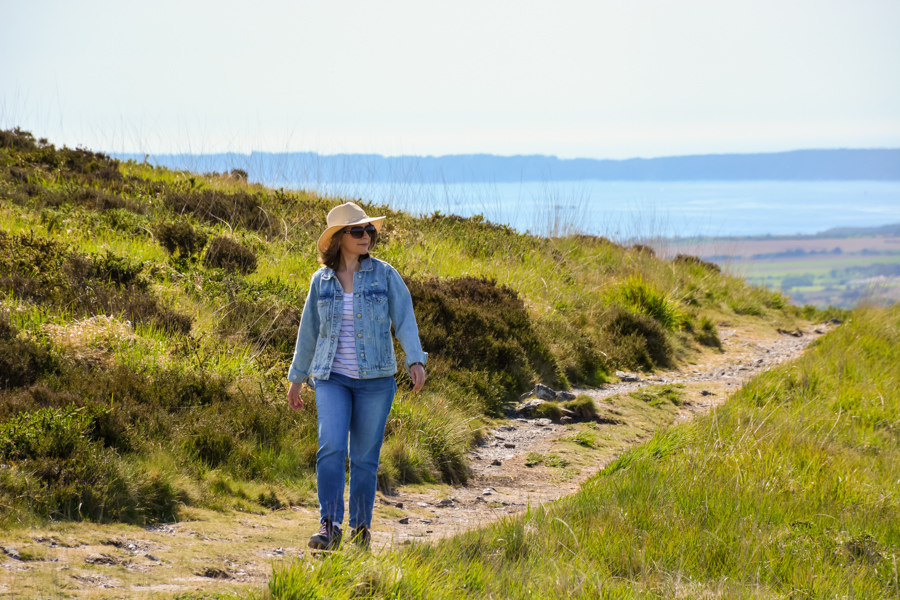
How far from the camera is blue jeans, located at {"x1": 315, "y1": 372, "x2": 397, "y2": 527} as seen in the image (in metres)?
3.97

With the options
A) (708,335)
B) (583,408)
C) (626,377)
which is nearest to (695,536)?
(583,408)

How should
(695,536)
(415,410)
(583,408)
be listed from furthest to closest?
1. (583,408)
2. (415,410)
3. (695,536)

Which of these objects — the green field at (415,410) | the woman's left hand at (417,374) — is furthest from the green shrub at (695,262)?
the woman's left hand at (417,374)

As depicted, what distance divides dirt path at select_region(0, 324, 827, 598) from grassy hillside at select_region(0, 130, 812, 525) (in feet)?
0.91

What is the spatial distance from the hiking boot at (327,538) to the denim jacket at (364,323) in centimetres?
82

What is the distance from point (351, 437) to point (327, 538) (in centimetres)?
57

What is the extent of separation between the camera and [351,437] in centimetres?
416

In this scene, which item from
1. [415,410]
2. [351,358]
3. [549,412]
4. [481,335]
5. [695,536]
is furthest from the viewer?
[481,335]

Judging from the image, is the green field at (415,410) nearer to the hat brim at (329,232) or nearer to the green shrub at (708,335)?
the green shrub at (708,335)

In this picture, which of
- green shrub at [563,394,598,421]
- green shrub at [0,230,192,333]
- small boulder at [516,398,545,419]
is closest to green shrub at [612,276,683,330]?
green shrub at [563,394,598,421]

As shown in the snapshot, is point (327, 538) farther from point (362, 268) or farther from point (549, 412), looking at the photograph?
point (549, 412)

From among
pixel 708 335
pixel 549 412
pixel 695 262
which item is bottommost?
pixel 549 412

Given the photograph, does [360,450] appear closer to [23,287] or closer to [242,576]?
[242,576]

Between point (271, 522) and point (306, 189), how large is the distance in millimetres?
11113
